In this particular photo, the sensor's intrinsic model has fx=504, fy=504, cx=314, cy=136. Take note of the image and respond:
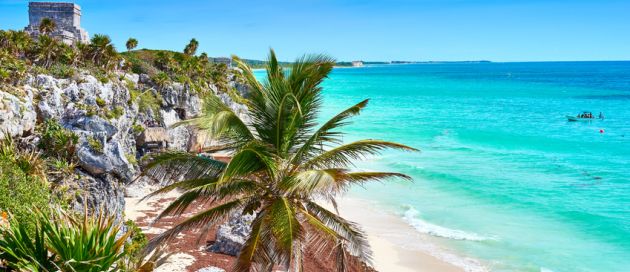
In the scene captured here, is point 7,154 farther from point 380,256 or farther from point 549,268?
point 549,268

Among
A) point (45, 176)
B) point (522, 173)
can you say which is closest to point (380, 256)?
point (45, 176)

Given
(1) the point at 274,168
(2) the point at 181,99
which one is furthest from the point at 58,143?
(2) the point at 181,99

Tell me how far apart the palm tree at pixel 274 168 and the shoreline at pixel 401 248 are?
6.62m

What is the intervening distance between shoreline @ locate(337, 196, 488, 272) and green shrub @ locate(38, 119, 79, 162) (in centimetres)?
941

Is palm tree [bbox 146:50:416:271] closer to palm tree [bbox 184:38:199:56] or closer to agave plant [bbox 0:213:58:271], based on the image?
agave plant [bbox 0:213:58:271]

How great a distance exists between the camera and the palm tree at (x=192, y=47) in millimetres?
45875

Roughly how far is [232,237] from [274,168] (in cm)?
603

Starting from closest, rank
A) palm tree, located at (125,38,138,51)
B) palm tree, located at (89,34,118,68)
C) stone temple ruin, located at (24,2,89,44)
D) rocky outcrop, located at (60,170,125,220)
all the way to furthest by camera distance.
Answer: rocky outcrop, located at (60,170,125,220) < palm tree, located at (89,34,118,68) < palm tree, located at (125,38,138,51) < stone temple ruin, located at (24,2,89,44)

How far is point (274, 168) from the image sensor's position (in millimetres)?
8344

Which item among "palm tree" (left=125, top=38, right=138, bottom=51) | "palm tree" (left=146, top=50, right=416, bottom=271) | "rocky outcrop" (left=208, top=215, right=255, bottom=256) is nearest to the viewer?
Result: "palm tree" (left=146, top=50, right=416, bottom=271)

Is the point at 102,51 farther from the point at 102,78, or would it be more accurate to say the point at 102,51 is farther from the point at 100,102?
the point at 100,102

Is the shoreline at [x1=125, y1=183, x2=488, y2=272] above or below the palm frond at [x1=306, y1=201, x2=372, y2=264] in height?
below

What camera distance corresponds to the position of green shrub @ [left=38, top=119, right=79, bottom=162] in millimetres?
14359

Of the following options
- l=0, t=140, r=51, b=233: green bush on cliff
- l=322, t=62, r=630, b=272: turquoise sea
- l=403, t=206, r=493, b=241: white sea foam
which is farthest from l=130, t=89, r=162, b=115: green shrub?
l=403, t=206, r=493, b=241: white sea foam
